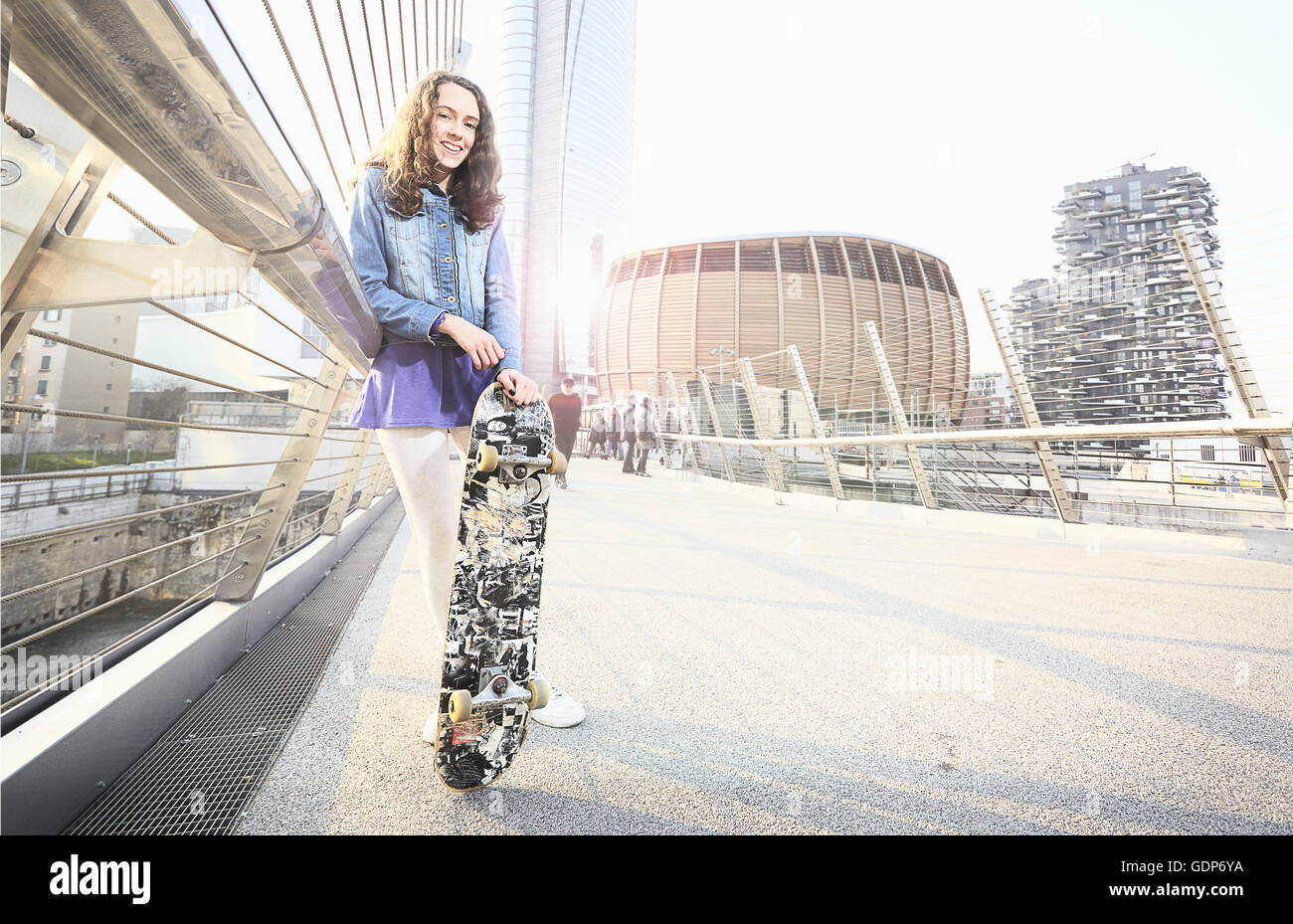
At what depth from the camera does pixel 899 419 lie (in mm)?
5043

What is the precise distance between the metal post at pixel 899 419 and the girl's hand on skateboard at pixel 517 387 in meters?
4.53

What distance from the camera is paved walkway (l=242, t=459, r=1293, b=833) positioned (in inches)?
40.0

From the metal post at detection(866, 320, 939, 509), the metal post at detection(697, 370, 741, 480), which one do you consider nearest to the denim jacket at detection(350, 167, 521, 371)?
the metal post at detection(866, 320, 939, 509)

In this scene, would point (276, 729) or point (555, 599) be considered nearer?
point (276, 729)

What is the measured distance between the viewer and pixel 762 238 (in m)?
37.4

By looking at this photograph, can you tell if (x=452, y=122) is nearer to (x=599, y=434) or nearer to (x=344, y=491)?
(x=344, y=491)

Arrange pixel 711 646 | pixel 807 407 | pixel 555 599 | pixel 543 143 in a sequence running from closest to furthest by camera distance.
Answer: pixel 711 646 < pixel 555 599 < pixel 807 407 < pixel 543 143

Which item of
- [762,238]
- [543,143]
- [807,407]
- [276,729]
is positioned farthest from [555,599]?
[543,143]

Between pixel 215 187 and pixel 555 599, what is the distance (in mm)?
1968

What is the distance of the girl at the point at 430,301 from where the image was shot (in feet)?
4.11

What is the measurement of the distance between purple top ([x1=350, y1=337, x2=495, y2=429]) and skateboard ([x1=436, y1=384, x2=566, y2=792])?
164mm

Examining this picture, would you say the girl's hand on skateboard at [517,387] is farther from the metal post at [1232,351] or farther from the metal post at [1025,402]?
the metal post at [1025,402]
